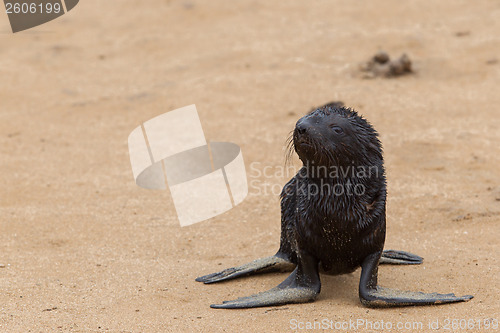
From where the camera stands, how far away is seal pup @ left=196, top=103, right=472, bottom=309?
3.87 meters

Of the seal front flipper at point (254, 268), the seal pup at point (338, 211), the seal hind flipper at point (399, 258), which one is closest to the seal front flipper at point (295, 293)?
the seal pup at point (338, 211)

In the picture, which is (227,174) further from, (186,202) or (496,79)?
(496,79)

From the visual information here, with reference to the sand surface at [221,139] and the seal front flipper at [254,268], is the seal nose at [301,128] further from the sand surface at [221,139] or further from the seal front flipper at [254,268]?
the seal front flipper at [254,268]

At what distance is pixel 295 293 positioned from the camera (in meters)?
4.05

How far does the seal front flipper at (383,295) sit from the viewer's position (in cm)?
387

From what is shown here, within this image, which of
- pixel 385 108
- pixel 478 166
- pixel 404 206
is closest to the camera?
pixel 404 206

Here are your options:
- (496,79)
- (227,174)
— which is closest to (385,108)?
(496,79)

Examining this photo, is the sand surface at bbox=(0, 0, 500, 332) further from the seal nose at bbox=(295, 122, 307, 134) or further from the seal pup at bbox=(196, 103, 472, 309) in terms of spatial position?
the seal nose at bbox=(295, 122, 307, 134)

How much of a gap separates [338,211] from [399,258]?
1.02 m

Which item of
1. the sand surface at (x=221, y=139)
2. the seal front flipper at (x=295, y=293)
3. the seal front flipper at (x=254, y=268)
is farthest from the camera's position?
the seal front flipper at (x=254, y=268)

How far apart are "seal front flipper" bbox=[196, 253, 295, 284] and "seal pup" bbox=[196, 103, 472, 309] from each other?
39 cm

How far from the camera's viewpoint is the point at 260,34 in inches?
399

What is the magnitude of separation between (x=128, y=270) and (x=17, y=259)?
2.64 feet

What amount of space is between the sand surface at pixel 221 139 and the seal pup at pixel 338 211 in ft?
0.36
